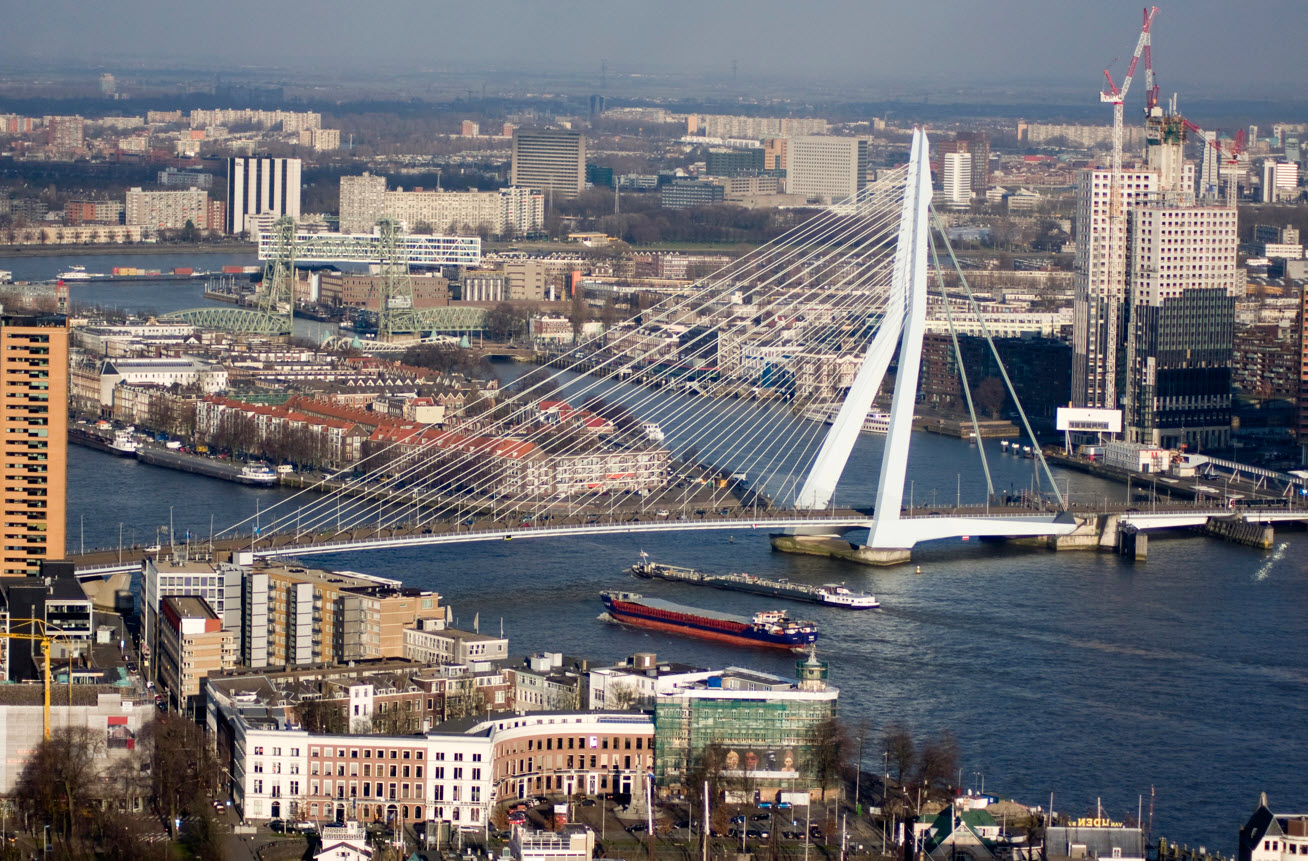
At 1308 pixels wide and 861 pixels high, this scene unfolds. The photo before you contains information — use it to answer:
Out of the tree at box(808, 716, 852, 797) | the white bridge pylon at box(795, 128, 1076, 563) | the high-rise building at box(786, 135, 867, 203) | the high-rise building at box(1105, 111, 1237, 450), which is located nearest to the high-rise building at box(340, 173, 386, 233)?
the high-rise building at box(786, 135, 867, 203)

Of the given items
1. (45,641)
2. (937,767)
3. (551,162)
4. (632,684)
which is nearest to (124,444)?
(45,641)

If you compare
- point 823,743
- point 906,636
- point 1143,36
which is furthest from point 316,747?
point 1143,36

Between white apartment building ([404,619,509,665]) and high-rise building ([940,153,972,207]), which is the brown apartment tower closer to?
white apartment building ([404,619,509,665])

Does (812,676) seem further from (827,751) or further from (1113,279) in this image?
(1113,279)

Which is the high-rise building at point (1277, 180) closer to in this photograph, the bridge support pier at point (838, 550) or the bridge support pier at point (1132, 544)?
the bridge support pier at point (1132, 544)

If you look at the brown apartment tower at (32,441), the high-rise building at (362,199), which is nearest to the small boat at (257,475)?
the brown apartment tower at (32,441)

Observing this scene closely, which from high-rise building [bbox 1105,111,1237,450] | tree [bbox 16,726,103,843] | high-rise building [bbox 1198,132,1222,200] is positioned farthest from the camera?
high-rise building [bbox 1198,132,1222,200]
